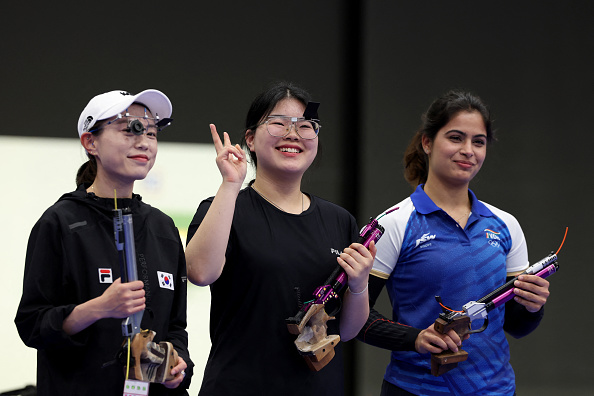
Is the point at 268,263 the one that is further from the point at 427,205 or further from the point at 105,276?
the point at 427,205

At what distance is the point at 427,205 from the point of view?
95.0 inches

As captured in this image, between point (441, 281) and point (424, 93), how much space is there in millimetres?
2504

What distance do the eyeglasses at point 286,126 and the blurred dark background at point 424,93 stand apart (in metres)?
2.14

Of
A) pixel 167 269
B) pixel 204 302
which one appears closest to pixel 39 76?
pixel 204 302

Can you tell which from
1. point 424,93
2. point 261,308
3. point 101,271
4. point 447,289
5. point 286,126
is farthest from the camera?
point 424,93

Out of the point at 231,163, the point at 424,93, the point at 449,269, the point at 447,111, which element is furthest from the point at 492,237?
the point at 424,93

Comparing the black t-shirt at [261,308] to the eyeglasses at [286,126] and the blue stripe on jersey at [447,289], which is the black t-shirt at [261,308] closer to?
the eyeglasses at [286,126]

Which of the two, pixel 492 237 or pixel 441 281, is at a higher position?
pixel 492 237

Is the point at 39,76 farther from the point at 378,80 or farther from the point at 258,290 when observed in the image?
the point at 258,290

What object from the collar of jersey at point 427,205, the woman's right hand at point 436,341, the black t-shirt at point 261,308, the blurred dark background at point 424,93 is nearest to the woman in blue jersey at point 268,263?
the black t-shirt at point 261,308

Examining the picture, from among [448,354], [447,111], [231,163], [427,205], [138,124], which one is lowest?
[448,354]

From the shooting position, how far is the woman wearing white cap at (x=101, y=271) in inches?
62.7

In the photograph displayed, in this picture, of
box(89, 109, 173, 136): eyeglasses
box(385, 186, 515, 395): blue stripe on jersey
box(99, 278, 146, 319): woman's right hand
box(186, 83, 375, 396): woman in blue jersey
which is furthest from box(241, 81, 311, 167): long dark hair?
box(99, 278, 146, 319): woman's right hand

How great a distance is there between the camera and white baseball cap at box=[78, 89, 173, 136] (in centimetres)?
181
